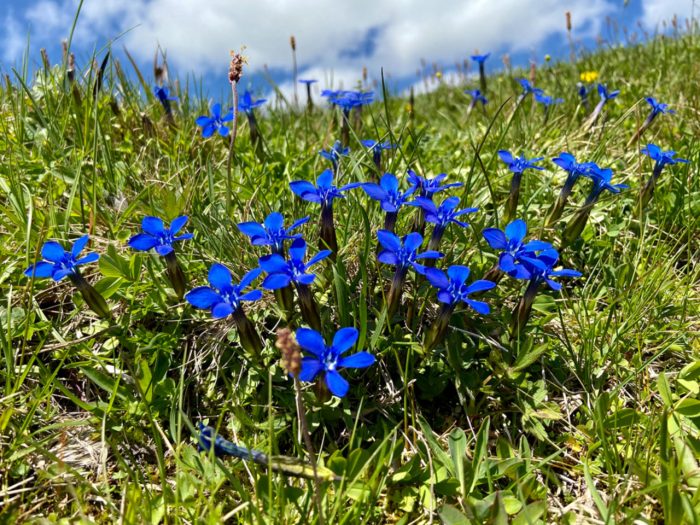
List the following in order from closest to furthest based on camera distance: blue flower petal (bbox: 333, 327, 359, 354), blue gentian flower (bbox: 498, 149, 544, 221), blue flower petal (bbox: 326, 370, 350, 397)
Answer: blue flower petal (bbox: 326, 370, 350, 397) → blue flower petal (bbox: 333, 327, 359, 354) → blue gentian flower (bbox: 498, 149, 544, 221)

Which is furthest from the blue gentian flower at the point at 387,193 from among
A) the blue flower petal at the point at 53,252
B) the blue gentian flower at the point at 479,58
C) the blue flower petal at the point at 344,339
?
the blue gentian flower at the point at 479,58

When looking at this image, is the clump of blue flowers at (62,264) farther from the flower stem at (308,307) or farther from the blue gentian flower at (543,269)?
the blue gentian flower at (543,269)

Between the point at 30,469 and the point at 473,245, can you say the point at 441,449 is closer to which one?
the point at 473,245

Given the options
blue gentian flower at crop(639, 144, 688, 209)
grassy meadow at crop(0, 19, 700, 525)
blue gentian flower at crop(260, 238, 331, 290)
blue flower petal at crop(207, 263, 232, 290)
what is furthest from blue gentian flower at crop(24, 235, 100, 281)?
blue gentian flower at crop(639, 144, 688, 209)

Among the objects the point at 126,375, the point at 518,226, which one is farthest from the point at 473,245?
the point at 126,375

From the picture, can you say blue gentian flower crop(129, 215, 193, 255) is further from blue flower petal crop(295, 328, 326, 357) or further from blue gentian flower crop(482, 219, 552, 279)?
blue gentian flower crop(482, 219, 552, 279)

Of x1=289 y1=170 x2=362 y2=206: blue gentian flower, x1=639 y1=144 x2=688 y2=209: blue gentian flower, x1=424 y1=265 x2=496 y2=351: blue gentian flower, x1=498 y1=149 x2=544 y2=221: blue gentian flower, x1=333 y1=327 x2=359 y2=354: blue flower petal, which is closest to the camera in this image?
x1=333 y1=327 x2=359 y2=354: blue flower petal

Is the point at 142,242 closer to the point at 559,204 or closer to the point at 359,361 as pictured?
the point at 359,361

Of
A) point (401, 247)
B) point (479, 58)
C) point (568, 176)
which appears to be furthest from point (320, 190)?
point (479, 58)
